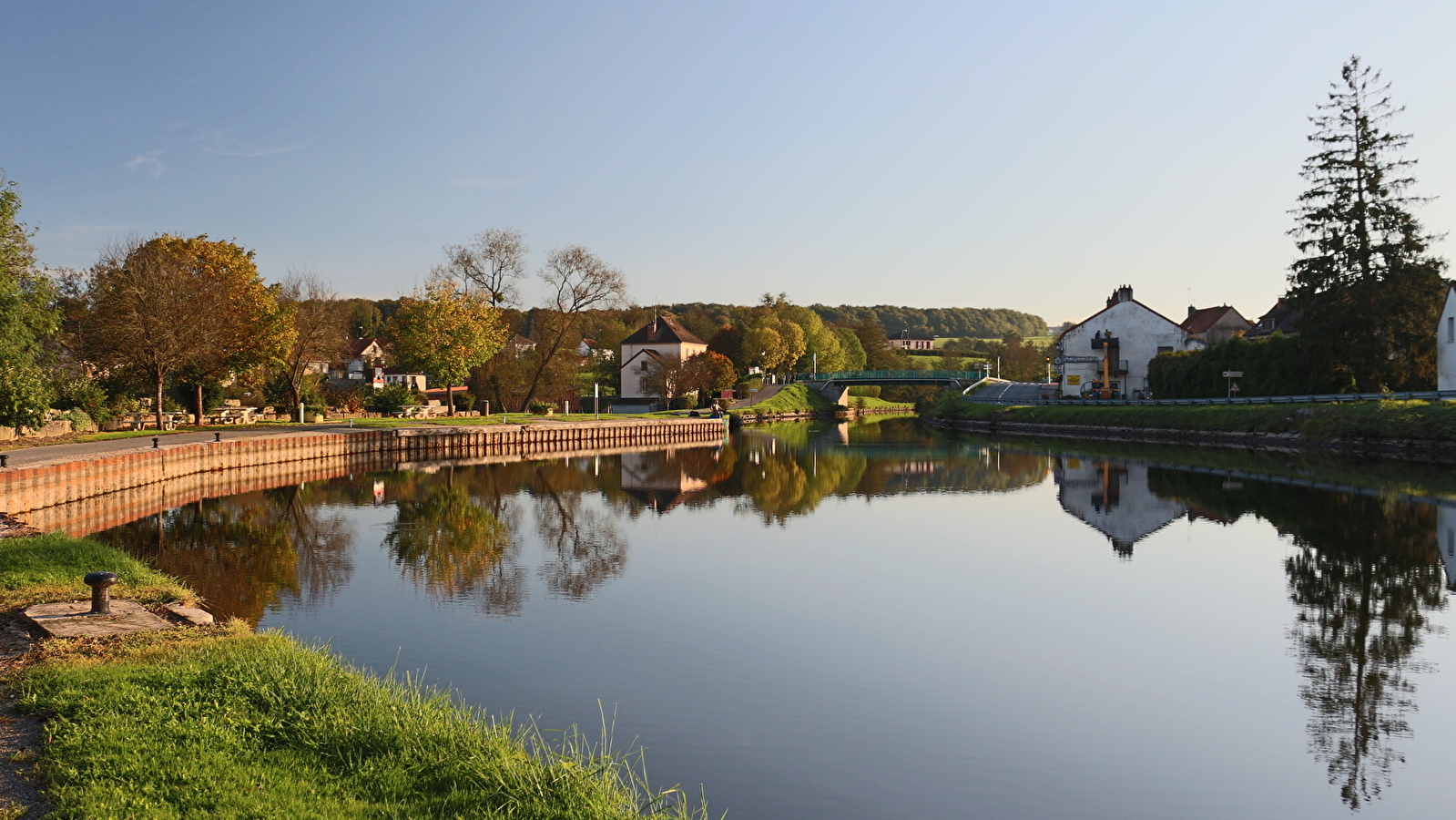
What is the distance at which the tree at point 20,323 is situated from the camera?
2608 cm

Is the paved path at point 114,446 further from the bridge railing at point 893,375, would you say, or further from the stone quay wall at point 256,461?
the bridge railing at point 893,375

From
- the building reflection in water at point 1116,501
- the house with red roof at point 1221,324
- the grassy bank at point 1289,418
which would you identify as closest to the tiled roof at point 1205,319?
the house with red roof at point 1221,324

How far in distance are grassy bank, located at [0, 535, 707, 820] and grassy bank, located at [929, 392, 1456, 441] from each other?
4238 cm

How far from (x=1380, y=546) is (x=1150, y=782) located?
13910 millimetres

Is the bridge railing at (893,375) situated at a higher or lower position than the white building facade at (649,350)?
lower

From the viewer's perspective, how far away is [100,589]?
9.88 meters

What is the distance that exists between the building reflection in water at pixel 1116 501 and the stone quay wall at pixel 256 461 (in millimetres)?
21891

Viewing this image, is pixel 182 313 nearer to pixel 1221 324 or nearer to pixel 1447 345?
pixel 1447 345

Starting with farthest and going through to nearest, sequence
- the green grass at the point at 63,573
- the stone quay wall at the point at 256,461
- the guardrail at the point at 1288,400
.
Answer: the guardrail at the point at 1288,400
the stone quay wall at the point at 256,461
the green grass at the point at 63,573

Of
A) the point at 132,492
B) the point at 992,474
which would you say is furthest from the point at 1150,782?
the point at 992,474

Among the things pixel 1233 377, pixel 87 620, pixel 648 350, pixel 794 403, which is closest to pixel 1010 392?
pixel 794 403

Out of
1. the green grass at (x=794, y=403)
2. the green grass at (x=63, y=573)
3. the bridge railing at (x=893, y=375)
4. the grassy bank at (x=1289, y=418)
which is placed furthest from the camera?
the bridge railing at (x=893, y=375)

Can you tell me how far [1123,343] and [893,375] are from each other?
2831 centimetres

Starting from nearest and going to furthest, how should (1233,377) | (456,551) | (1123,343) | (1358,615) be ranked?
(1358,615)
(456,551)
(1233,377)
(1123,343)
